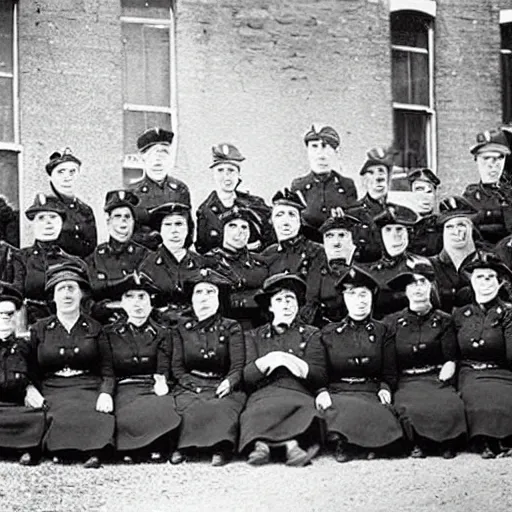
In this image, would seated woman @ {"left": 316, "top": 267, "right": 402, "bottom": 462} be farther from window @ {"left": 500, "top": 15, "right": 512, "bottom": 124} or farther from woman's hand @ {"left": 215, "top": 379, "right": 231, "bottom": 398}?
window @ {"left": 500, "top": 15, "right": 512, "bottom": 124}

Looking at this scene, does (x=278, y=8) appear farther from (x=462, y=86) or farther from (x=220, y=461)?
(x=220, y=461)

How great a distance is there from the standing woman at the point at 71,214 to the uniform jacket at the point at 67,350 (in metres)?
1.31

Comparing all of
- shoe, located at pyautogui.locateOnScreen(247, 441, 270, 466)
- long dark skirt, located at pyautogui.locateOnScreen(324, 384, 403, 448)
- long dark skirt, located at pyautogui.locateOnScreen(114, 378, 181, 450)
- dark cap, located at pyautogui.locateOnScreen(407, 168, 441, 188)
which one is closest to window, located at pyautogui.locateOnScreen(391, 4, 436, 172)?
dark cap, located at pyautogui.locateOnScreen(407, 168, 441, 188)

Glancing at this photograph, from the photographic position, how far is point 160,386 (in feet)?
32.1

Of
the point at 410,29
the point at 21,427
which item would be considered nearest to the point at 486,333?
the point at 21,427

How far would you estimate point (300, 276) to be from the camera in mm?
10258

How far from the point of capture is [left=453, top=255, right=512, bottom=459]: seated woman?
9.66 meters

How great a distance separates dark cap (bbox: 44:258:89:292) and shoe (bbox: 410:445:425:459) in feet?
8.68

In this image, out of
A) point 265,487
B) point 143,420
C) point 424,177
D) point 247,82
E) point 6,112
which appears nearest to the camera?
point 265,487

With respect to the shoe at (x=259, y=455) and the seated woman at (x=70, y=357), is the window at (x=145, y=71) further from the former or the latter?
the shoe at (x=259, y=455)

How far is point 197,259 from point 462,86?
560 cm

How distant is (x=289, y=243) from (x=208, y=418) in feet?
6.11

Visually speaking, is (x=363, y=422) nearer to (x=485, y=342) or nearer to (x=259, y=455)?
(x=259, y=455)

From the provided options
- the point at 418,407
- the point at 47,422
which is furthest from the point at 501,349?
the point at 47,422
